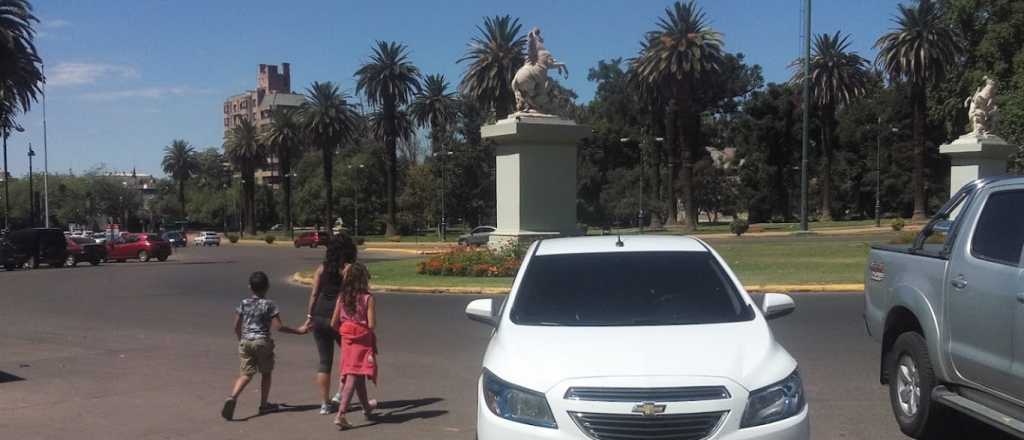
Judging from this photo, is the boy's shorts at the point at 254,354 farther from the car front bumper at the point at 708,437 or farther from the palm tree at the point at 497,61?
the palm tree at the point at 497,61

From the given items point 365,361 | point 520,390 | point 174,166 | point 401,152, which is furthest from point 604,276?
point 174,166

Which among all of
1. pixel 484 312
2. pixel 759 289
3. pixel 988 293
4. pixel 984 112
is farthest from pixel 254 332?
pixel 984 112

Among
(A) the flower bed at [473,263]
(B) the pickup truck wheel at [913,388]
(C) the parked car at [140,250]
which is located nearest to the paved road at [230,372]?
(B) the pickup truck wheel at [913,388]

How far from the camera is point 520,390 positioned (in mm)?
4352

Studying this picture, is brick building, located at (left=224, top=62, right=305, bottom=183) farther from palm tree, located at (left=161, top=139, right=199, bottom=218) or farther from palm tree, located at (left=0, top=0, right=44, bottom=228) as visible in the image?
palm tree, located at (left=0, top=0, right=44, bottom=228)

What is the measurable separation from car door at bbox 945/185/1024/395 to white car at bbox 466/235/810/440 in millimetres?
1222

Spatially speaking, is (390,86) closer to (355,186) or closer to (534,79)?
(355,186)

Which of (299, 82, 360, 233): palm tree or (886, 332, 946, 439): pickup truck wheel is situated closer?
(886, 332, 946, 439): pickup truck wheel

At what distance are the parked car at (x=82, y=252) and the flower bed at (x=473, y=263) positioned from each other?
2260 centimetres

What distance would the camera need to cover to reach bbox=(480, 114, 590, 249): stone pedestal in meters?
23.7

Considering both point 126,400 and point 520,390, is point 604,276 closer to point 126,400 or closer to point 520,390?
point 520,390

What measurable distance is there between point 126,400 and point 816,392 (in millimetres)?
6777

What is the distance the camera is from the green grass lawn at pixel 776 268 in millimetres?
19297

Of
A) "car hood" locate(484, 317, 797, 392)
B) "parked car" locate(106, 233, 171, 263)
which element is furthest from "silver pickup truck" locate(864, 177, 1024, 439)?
"parked car" locate(106, 233, 171, 263)
